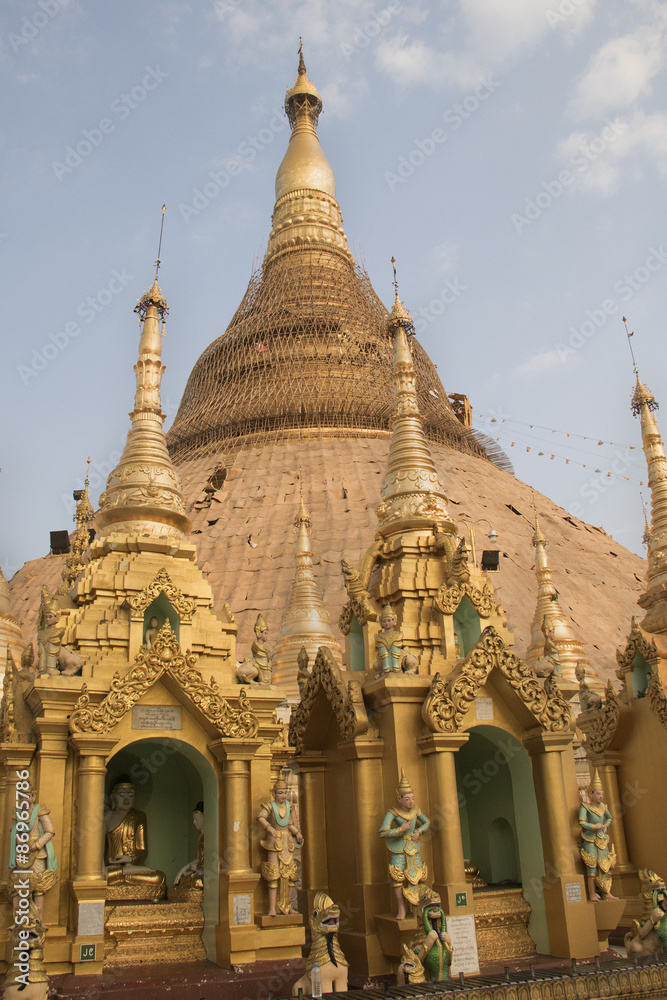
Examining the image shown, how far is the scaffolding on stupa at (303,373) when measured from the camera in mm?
45656

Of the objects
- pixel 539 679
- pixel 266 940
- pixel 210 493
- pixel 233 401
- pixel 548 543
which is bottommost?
pixel 266 940

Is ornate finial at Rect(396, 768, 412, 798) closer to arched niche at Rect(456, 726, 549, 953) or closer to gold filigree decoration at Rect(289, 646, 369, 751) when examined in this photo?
gold filigree decoration at Rect(289, 646, 369, 751)

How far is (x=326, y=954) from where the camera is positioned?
33.1ft

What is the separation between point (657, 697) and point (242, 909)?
314 inches

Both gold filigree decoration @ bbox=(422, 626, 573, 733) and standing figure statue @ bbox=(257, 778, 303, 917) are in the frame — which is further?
standing figure statue @ bbox=(257, 778, 303, 917)

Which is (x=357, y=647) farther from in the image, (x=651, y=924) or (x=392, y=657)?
(x=651, y=924)

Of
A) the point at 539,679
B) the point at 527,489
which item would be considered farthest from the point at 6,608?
the point at 527,489

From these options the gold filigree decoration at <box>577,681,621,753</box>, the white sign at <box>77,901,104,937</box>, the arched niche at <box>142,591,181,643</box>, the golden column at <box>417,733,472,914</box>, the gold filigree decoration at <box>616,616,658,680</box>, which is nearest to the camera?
the golden column at <box>417,733,472,914</box>

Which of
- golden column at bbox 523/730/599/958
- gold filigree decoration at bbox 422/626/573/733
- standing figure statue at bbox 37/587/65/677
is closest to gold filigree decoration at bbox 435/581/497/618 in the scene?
gold filigree decoration at bbox 422/626/573/733

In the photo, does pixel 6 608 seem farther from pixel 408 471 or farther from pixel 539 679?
pixel 539 679

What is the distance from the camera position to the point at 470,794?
46.9 feet

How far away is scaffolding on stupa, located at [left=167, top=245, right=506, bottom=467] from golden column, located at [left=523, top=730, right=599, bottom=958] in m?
33.3

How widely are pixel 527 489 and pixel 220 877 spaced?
3754 centimetres

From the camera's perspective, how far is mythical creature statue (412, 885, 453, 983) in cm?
998
